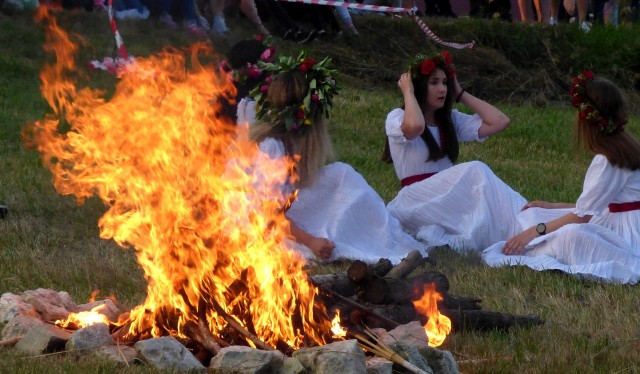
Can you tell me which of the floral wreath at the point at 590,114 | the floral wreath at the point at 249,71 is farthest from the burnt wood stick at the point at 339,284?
the floral wreath at the point at 249,71

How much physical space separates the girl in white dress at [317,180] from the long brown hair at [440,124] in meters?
0.66

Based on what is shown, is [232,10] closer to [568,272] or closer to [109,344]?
[568,272]

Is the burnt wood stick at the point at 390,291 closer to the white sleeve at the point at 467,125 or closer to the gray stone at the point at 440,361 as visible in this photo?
the gray stone at the point at 440,361

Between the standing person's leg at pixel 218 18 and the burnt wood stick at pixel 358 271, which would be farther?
the standing person's leg at pixel 218 18

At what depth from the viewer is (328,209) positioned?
363 inches

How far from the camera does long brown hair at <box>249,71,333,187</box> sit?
27.9 feet

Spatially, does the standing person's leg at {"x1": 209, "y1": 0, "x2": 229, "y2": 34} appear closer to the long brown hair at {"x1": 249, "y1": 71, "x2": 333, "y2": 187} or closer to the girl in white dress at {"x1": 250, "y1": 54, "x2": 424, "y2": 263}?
the girl in white dress at {"x1": 250, "y1": 54, "x2": 424, "y2": 263}

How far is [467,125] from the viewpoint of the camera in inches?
396

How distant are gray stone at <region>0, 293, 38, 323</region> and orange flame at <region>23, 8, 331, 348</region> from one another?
1.87 ft

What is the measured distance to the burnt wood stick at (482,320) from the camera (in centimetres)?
643

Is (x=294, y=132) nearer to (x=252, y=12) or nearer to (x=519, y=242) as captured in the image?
(x=519, y=242)

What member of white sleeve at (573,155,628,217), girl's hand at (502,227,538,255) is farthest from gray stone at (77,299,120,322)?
white sleeve at (573,155,628,217)

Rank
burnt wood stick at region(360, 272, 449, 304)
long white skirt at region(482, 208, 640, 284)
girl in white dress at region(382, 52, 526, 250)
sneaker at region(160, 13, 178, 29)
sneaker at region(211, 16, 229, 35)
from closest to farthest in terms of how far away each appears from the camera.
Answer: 1. burnt wood stick at region(360, 272, 449, 304)
2. long white skirt at region(482, 208, 640, 284)
3. girl in white dress at region(382, 52, 526, 250)
4. sneaker at region(160, 13, 178, 29)
5. sneaker at region(211, 16, 229, 35)

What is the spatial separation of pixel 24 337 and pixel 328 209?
12.5ft
